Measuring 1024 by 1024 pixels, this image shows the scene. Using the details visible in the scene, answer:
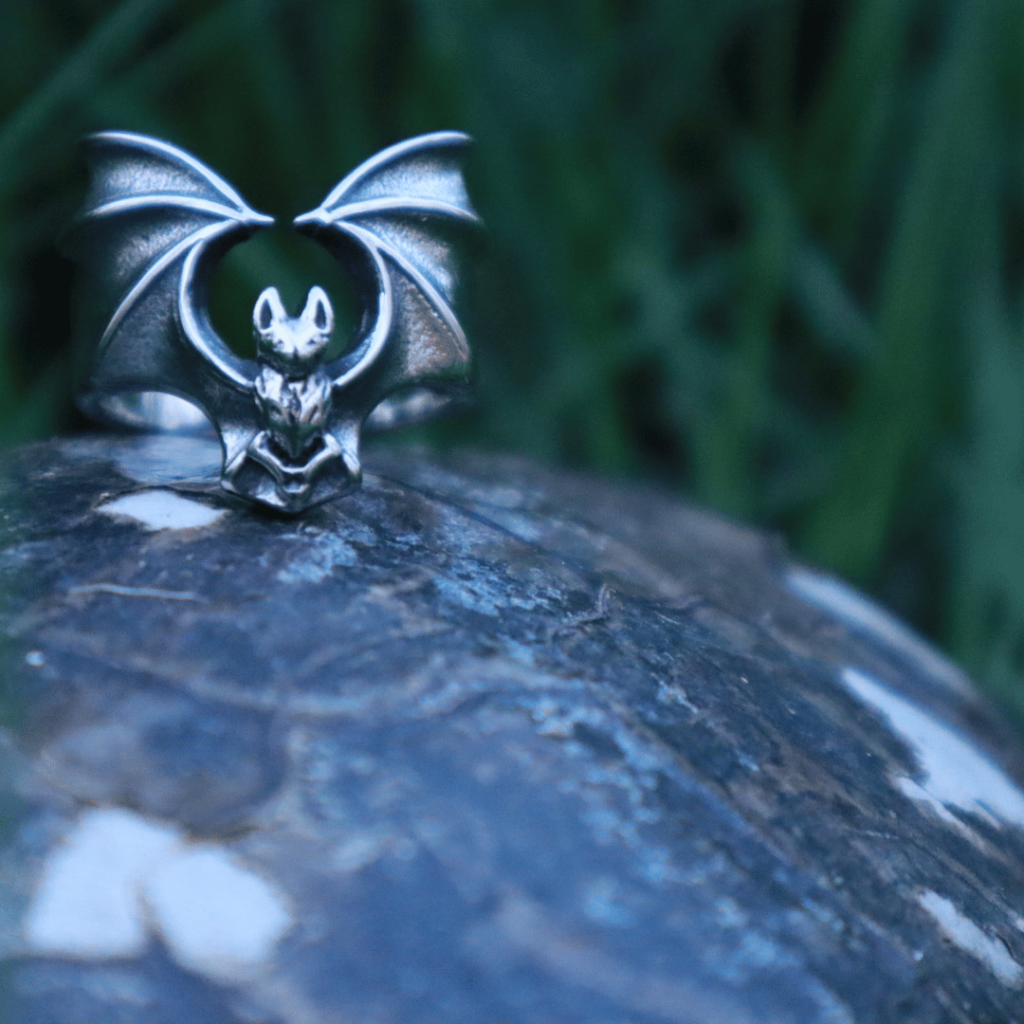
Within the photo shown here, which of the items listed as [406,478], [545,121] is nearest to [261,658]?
[406,478]

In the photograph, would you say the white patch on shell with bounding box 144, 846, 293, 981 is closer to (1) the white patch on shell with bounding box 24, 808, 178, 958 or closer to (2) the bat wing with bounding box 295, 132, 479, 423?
(1) the white patch on shell with bounding box 24, 808, 178, 958

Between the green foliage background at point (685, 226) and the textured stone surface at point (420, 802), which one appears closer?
the textured stone surface at point (420, 802)

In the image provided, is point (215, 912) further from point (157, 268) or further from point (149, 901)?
point (157, 268)

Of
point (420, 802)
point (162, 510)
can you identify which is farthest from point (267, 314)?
point (420, 802)

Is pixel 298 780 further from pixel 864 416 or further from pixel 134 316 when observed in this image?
pixel 864 416

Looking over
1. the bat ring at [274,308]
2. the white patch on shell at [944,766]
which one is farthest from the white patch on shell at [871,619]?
the bat ring at [274,308]

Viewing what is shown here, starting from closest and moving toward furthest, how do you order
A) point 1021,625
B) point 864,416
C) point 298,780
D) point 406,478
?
point 298,780
point 406,478
point 1021,625
point 864,416

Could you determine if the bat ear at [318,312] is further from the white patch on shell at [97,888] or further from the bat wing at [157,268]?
the white patch on shell at [97,888]
